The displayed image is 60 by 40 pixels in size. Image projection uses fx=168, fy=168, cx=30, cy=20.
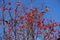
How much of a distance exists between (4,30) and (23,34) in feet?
5.44

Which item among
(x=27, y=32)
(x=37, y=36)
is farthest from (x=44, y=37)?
(x=27, y=32)

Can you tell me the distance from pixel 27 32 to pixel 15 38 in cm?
111

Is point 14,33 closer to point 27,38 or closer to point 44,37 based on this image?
point 27,38

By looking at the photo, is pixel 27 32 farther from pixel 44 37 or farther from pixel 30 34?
pixel 44 37

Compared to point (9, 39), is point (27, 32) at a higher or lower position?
higher

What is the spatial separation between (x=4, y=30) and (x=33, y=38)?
2.58m

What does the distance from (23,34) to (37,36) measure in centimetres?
125

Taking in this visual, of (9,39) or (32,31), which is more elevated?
(32,31)

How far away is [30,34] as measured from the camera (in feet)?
45.2

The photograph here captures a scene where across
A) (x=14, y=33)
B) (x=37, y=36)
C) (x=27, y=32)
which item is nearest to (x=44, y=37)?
(x=37, y=36)

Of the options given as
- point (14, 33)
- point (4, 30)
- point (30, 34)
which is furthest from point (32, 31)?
point (4, 30)

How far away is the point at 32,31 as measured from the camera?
14.1 m

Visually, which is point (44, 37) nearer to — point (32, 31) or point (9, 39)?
point (32, 31)

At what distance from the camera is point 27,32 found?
13.8 metres
